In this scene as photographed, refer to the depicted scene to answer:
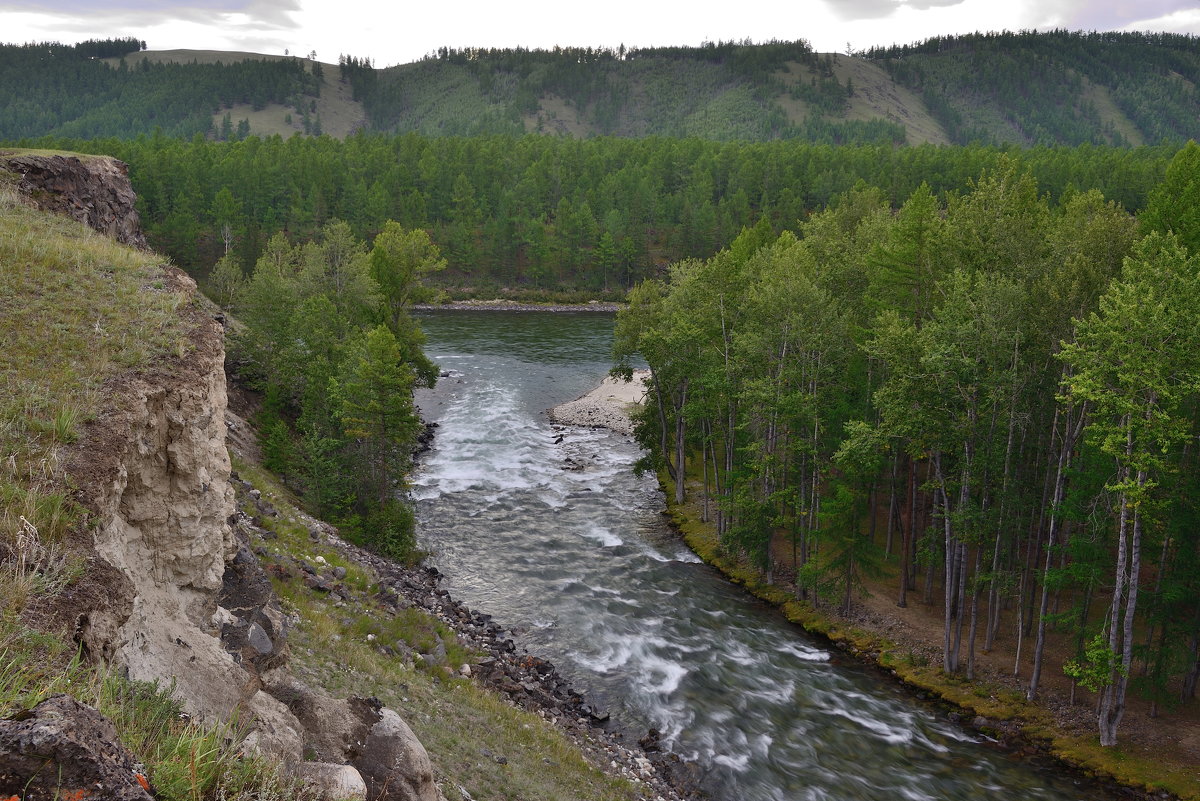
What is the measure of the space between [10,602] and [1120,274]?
2800 cm

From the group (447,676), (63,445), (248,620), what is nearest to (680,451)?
(447,676)

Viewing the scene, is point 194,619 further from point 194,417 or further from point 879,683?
point 879,683

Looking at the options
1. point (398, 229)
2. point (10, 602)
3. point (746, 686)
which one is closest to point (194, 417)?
point (10, 602)

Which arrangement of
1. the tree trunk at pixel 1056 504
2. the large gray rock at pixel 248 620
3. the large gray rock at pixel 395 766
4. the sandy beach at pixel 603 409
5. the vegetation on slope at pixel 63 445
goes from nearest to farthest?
1. the vegetation on slope at pixel 63 445
2. the large gray rock at pixel 395 766
3. the large gray rock at pixel 248 620
4. the tree trunk at pixel 1056 504
5. the sandy beach at pixel 603 409

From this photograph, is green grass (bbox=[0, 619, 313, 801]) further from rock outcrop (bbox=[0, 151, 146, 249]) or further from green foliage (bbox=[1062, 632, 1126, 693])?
rock outcrop (bbox=[0, 151, 146, 249])

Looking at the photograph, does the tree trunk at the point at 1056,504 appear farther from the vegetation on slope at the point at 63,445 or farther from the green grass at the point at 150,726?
the vegetation on slope at the point at 63,445

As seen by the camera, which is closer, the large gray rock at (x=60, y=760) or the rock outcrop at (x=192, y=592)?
the large gray rock at (x=60, y=760)

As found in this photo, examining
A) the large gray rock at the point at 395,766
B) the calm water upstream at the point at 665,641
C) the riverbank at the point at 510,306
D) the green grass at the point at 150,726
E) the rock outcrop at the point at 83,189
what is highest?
the rock outcrop at the point at 83,189

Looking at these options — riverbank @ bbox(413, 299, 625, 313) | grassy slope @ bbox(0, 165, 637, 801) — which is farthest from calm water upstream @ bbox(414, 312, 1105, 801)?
riverbank @ bbox(413, 299, 625, 313)

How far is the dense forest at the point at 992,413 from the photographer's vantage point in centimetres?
2142

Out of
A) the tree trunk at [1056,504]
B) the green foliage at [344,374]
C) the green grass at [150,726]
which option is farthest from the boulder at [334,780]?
the green foliage at [344,374]

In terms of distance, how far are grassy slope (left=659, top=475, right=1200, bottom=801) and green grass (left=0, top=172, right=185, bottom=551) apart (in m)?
25.6

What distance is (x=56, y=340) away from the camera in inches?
567

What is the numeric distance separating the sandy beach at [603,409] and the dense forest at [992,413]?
1861 cm
